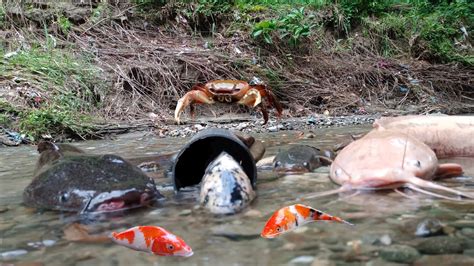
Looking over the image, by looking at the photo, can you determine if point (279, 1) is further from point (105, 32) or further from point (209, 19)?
point (105, 32)

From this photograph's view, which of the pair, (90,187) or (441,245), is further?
(90,187)

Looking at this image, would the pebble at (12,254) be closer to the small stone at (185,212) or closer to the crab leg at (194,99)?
the small stone at (185,212)

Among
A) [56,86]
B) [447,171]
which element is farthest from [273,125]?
[447,171]

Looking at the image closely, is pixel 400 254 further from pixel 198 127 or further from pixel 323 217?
pixel 198 127

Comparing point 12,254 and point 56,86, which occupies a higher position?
point 56,86

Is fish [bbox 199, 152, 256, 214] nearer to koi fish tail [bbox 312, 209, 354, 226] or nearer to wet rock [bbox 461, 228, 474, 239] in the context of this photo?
koi fish tail [bbox 312, 209, 354, 226]

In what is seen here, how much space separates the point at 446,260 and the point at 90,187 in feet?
4.29

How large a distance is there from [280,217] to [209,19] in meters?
7.63

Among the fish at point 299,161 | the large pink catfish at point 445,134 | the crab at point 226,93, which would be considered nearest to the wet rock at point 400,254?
the fish at point 299,161

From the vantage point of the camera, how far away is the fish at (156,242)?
4.29 feet

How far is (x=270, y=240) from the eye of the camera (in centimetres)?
139

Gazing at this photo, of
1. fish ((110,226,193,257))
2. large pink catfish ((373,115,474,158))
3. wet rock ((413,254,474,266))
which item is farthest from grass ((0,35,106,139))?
wet rock ((413,254,474,266))

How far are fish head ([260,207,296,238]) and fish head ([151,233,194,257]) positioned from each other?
0.25 meters

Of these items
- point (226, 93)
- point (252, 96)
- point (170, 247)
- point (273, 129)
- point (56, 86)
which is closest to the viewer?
point (170, 247)
